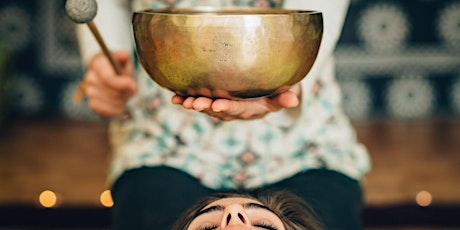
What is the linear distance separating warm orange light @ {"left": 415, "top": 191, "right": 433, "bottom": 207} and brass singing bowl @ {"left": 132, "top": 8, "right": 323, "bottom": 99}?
141 cm

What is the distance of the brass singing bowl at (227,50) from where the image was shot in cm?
90

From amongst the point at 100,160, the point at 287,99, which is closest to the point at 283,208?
the point at 287,99

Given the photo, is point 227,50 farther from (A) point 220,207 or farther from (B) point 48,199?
(B) point 48,199

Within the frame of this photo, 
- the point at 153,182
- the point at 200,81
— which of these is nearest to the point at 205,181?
the point at 153,182

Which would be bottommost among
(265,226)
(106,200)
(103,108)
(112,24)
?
(106,200)

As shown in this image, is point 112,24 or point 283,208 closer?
point 283,208

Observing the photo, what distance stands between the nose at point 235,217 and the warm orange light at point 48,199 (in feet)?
4.33

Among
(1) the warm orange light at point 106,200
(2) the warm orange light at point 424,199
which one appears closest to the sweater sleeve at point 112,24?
(1) the warm orange light at point 106,200

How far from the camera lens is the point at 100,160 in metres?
2.79

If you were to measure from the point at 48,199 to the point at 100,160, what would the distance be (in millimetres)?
531

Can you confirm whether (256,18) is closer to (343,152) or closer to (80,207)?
(343,152)

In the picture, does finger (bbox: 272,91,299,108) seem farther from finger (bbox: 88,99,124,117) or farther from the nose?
finger (bbox: 88,99,124,117)

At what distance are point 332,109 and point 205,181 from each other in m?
0.31

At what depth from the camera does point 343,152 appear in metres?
1.45
